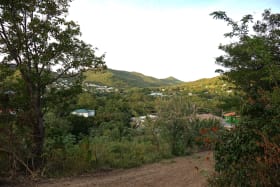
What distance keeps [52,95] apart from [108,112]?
1748 centimetres

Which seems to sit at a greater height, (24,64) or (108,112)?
(24,64)

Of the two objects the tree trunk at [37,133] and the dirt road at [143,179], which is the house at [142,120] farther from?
the tree trunk at [37,133]

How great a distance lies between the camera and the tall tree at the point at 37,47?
809 cm

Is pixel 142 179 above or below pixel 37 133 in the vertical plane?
below

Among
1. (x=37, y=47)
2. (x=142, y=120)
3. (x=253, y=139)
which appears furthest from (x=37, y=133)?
(x=142, y=120)

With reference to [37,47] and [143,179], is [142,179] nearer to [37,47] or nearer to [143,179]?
[143,179]

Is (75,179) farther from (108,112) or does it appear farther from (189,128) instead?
(108,112)

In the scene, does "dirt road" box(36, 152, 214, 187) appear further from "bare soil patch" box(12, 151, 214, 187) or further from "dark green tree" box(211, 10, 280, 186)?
"dark green tree" box(211, 10, 280, 186)

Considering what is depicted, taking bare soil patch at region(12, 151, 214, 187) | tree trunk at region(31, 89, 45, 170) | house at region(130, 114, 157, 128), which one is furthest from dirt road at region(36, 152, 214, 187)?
house at region(130, 114, 157, 128)

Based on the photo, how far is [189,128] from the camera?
14086 mm

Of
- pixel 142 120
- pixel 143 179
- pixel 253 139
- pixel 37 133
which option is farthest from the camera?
pixel 142 120

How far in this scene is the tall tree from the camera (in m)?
8.09

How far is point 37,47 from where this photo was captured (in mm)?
8359

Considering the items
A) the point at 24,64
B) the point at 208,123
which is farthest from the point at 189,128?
the point at 24,64
